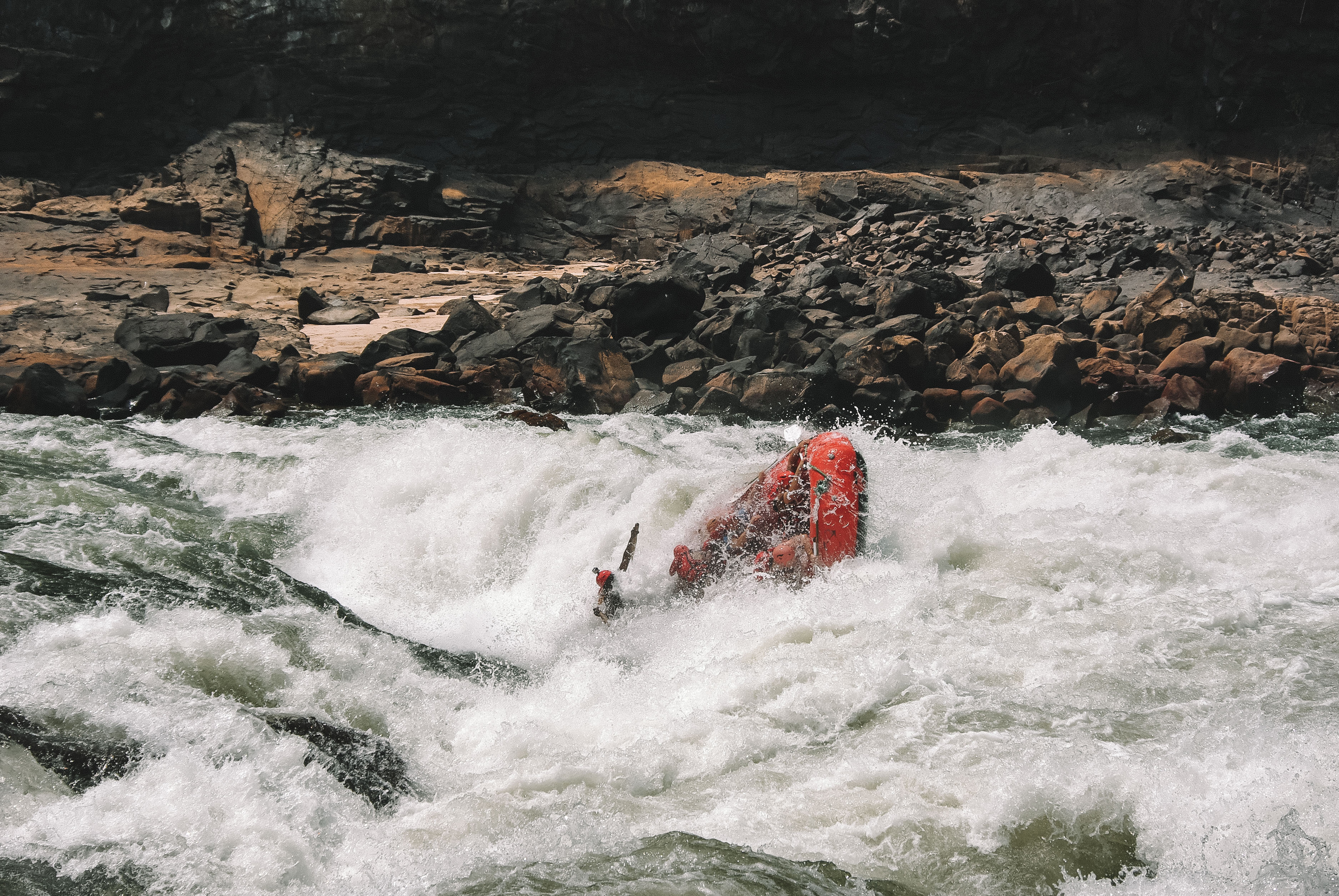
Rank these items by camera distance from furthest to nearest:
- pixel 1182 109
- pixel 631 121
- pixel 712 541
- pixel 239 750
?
pixel 631 121 < pixel 1182 109 < pixel 712 541 < pixel 239 750

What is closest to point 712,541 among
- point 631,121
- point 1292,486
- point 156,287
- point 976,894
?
point 976,894

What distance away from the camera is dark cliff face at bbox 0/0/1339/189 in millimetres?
17828

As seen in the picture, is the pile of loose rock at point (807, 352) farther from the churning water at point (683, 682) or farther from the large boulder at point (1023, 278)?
the churning water at point (683, 682)

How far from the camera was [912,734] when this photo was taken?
3.22m

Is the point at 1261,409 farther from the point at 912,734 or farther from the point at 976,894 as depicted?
the point at 976,894

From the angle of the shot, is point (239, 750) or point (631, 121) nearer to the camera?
point (239, 750)

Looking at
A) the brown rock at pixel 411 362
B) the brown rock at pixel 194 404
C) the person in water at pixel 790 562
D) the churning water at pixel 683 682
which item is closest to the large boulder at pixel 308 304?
the brown rock at pixel 411 362

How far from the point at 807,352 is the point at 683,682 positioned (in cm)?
543

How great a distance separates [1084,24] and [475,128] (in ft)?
42.8

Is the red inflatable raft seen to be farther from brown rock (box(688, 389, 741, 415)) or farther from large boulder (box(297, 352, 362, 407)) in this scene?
large boulder (box(297, 352, 362, 407))

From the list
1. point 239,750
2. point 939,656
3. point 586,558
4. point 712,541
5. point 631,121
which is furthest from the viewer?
point 631,121

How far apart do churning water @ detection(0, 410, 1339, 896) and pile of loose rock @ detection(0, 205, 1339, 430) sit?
162 centimetres

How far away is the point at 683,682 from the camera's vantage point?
150 inches

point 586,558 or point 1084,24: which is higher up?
point 1084,24
